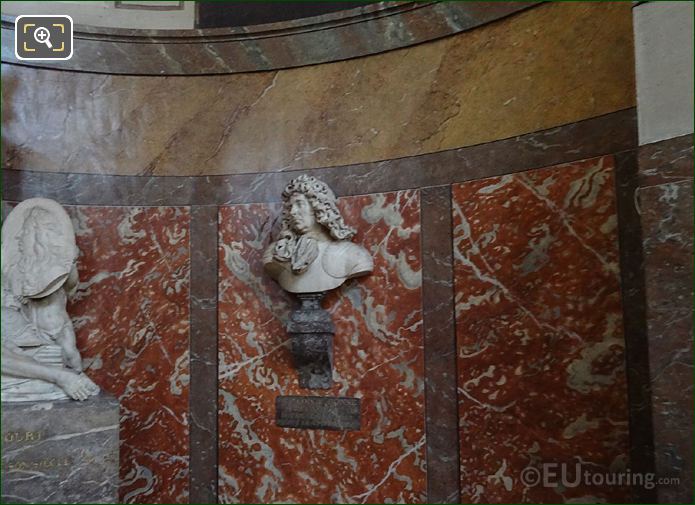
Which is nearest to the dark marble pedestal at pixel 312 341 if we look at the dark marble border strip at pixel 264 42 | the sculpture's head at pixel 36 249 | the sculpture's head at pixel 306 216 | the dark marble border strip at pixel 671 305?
the sculpture's head at pixel 306 216

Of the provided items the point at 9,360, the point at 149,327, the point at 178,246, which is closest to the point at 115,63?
the point at 178,246

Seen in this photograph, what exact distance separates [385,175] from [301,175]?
1.73ft

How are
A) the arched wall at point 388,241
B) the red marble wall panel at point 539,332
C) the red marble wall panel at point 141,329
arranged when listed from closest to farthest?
the red marble wall panel at point 539,332
the arched wall at point 388,241
the red marble wall panel at point 141,329

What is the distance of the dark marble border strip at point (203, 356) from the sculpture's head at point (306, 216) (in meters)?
0.61

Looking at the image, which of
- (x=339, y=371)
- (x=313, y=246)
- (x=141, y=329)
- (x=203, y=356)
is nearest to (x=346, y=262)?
(x=313, y=246)

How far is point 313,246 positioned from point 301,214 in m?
0.19

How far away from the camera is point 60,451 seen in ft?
9.02

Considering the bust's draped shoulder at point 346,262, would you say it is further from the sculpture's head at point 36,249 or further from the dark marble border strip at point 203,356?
the sculpture's head at point 36,249

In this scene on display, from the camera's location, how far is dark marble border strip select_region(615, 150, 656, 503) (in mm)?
2475

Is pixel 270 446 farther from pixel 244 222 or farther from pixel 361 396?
pixel 244 222

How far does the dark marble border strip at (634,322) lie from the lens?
8.12 ft

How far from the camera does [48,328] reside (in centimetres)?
302

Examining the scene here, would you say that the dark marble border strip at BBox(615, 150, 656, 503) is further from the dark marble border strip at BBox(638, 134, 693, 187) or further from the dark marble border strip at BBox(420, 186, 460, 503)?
the dark marble border strip at BBox(420, 186, 460, 503)

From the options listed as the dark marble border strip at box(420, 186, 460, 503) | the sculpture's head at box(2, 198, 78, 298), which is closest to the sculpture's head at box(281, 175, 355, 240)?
the dark marble border strip at box(420, 186, 460, 503)
